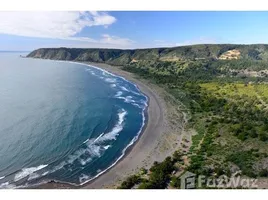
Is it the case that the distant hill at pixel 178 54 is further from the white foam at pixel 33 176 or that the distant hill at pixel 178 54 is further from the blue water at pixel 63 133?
the white foam at pixel 33 176

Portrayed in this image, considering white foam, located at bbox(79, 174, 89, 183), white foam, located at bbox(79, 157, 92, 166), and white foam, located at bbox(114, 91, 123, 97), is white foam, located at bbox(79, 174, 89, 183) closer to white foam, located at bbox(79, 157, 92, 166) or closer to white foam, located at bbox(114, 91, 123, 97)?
white foam, located at bbox(79, 157, 92, 166)

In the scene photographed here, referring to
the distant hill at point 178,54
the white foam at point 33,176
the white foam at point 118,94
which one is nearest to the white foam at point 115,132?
the white foam at point 33,176

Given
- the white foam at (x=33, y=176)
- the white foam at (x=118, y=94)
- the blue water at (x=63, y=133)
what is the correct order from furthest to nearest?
1. the white foam at (x=118, y=94)
2. the blue water at (x=63, y=133)
3. the white foam at (x=33, y=176)

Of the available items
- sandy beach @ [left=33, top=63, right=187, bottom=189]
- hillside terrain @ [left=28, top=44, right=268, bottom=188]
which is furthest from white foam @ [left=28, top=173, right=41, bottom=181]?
hillside terrain @ [left=28, top=44, right=268, bottom=188]

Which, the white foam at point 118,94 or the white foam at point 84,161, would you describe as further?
the white foam at point 118,94

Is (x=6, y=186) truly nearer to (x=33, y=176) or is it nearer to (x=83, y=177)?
(x=33, y=176)

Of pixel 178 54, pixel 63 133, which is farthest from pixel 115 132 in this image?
pixel 178 54

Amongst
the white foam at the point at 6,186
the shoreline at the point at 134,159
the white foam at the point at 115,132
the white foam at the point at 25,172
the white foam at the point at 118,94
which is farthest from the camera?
the white foam at the point at 118,94

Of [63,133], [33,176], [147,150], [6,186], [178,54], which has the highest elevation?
[178,54]
